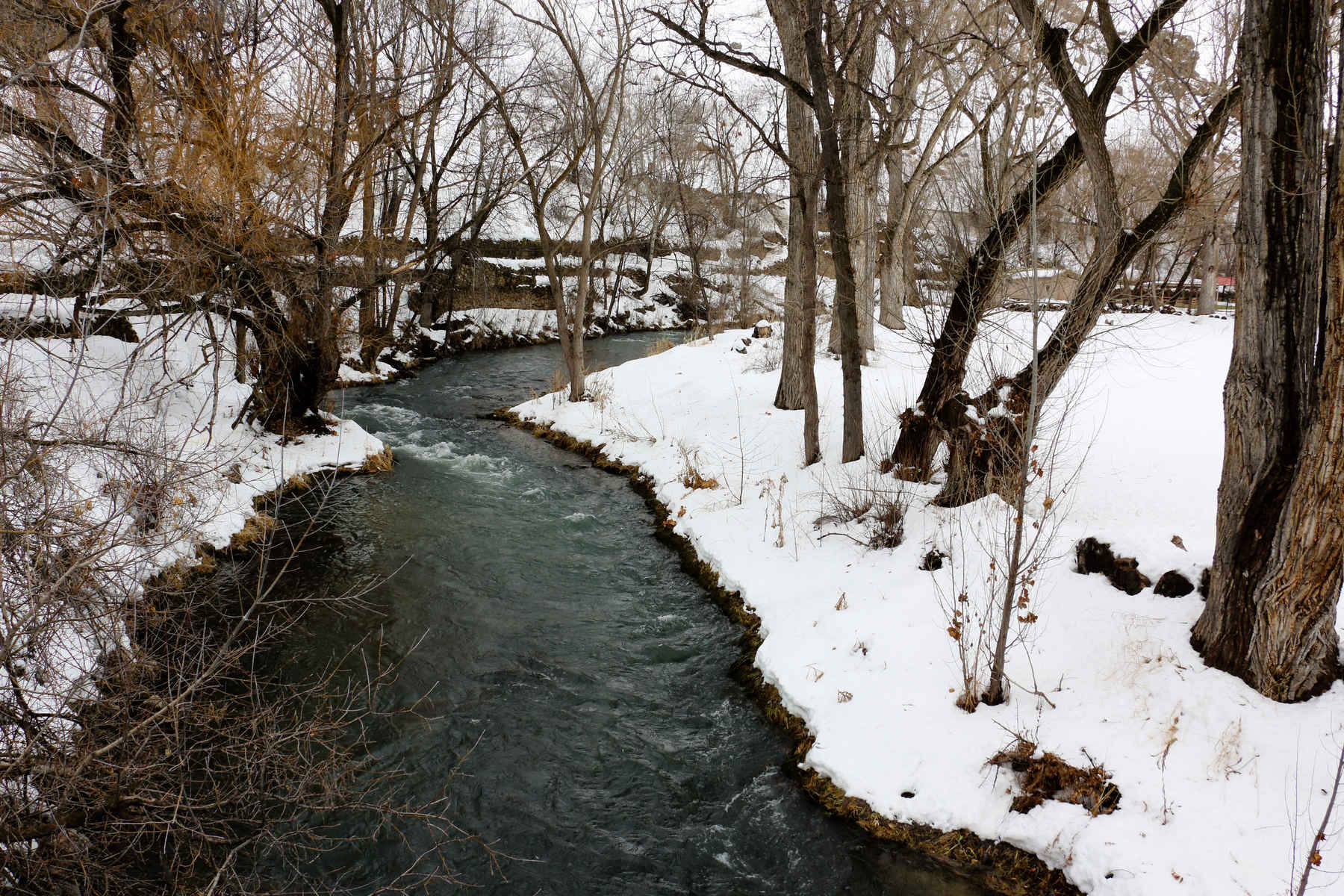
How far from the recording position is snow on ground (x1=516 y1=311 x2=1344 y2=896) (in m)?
3.81

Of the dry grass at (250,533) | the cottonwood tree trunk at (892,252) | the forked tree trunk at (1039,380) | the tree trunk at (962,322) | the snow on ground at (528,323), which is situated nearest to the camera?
the forked tree trunk at (1039,380)

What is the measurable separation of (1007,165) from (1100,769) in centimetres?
348

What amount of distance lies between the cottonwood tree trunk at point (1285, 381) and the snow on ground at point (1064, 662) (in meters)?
0.42

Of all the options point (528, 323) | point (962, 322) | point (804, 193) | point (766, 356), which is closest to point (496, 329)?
point (528, 323)

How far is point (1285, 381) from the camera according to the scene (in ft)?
13.3

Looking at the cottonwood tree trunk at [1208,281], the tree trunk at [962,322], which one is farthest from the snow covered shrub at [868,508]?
the cottonwood tree trunk at [1208,281]

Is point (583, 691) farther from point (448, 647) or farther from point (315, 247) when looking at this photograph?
point (315, 247)

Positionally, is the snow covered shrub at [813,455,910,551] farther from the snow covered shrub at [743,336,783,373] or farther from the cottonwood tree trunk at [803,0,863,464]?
the snow covered shrub at [743,336,783,373]

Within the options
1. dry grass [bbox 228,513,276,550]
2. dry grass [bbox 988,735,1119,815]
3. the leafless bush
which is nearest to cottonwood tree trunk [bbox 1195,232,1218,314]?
dry grass [bbox 988,735,1119,815]

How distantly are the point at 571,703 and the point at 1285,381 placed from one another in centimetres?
508

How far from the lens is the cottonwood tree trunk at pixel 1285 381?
3832 mm

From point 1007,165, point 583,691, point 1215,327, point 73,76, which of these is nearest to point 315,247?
point 73,76

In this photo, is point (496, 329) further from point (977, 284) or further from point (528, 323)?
point (977, 284)

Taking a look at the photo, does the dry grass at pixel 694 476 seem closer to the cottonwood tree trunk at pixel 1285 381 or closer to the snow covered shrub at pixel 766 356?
the snow covered shrub at pixel 766 356
